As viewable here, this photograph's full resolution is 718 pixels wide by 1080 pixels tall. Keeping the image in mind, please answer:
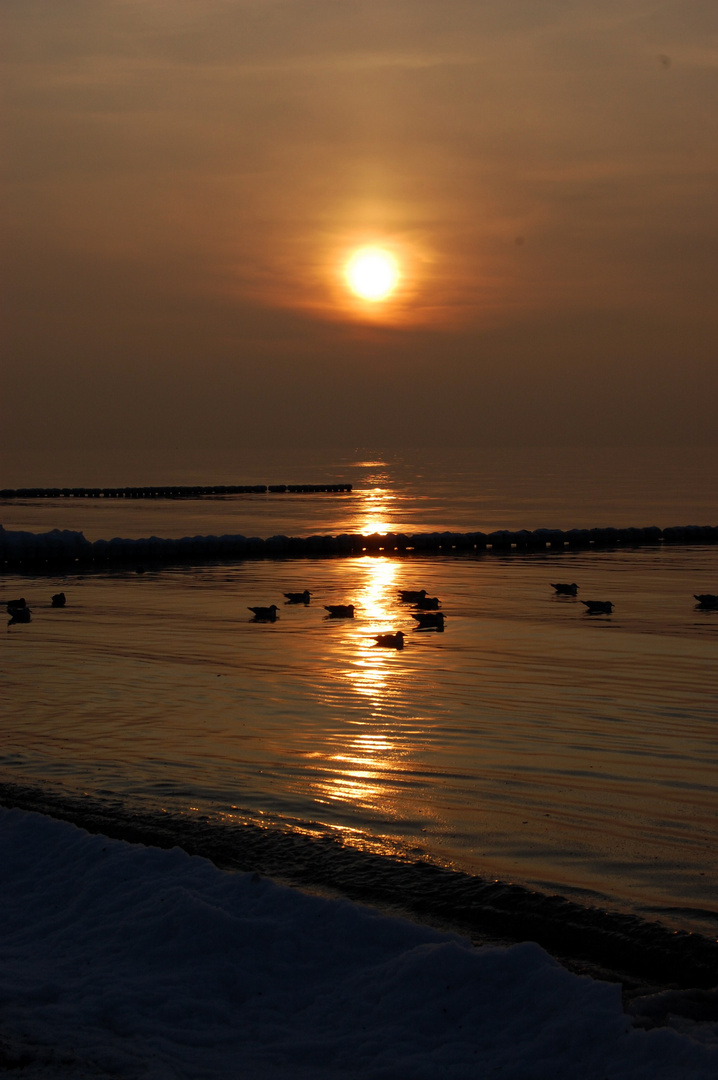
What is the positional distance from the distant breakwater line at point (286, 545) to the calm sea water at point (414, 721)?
967 cm

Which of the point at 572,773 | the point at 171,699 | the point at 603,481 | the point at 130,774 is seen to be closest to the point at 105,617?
the point at 171,699

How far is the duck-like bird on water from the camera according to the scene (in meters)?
24.9

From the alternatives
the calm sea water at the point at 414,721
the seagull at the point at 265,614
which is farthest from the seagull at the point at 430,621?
the seagull at the point at 265,614

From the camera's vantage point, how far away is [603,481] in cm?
16100

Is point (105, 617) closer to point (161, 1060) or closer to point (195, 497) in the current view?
point (161, 1060)

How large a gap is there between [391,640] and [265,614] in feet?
19.7

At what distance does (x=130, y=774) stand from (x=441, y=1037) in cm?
757

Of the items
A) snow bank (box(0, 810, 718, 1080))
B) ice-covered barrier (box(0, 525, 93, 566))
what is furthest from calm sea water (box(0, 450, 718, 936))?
ice-covered barrier (box(0, 525, 93, 566))

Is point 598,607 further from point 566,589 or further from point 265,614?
point 265,614

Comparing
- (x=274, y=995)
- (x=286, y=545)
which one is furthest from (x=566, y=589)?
(x=274, y=995)

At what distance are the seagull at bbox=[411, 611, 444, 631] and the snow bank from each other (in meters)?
19.3

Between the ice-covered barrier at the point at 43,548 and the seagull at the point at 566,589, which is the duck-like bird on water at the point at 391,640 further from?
the ice-covered barrier at the point at 43,548

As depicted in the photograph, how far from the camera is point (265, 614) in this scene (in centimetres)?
3011

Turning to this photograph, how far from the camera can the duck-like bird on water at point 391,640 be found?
24859mm
